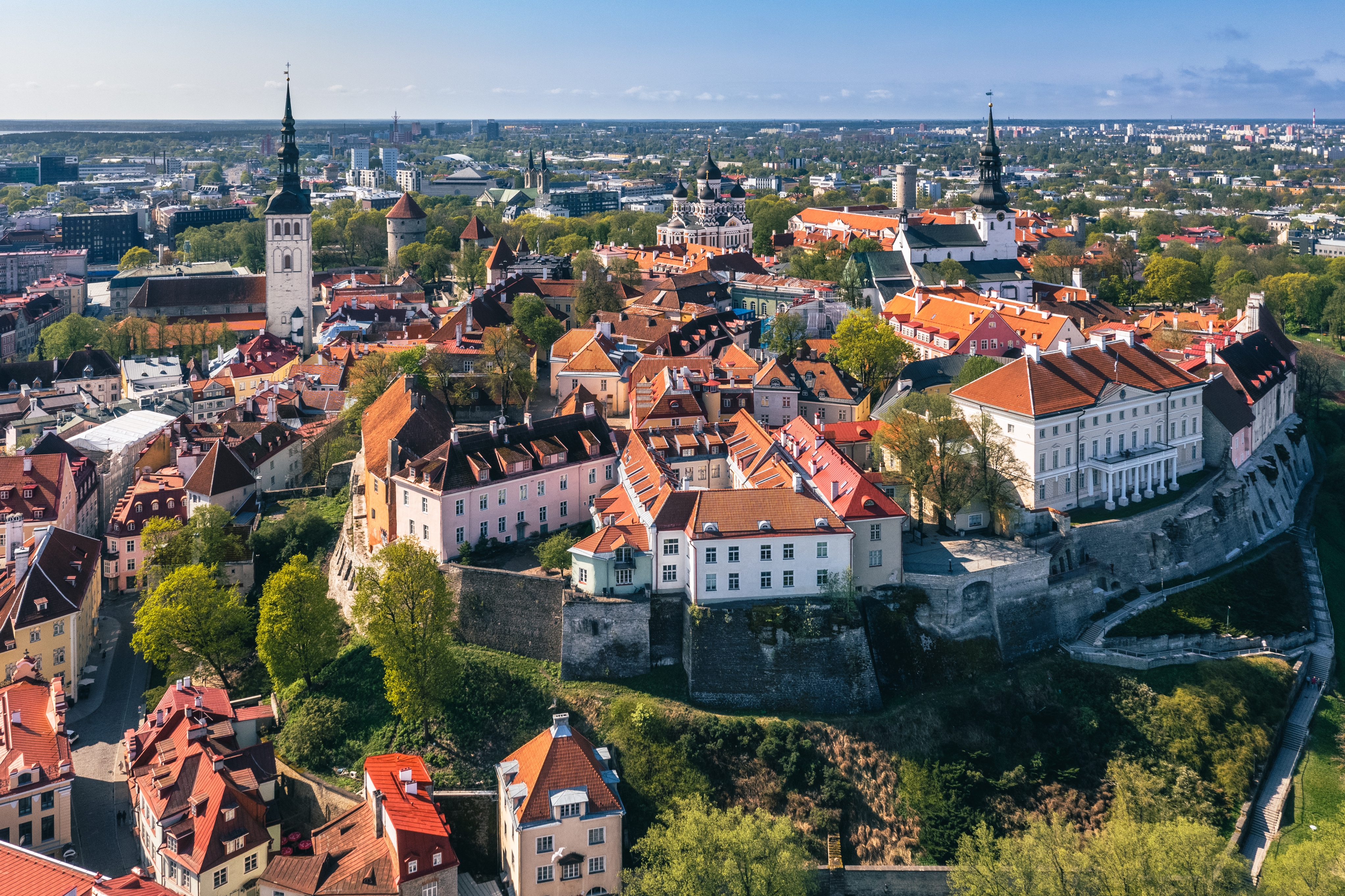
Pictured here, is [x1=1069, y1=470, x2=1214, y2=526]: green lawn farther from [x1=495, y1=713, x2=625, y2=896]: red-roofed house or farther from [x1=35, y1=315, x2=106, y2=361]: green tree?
[x1=35, y1=315, x2=106, y2=361]: green tree

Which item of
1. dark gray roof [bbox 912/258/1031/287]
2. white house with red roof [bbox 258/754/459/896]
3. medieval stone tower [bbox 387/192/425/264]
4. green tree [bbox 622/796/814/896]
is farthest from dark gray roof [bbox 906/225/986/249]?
white house with red roof [bbox 258/754/459/896]

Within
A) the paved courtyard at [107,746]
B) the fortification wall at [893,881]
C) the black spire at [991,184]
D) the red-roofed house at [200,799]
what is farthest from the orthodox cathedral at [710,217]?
the fortification wall at [893,881]

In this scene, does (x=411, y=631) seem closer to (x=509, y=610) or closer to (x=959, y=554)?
(x=509, y=610)

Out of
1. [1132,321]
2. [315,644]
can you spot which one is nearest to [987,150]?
Result: [1132,321]

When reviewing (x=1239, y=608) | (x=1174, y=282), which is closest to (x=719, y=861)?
(x=1239, y=608)

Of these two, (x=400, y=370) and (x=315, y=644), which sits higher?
(x=400, y=370)

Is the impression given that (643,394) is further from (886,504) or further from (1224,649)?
(1224,649)
